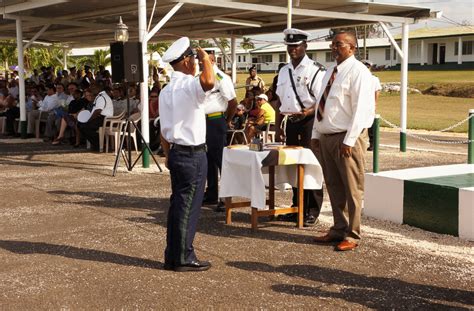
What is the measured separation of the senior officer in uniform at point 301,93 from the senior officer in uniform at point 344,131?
79 cm

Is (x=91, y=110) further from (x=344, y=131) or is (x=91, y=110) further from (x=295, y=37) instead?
(x=344, y=131)

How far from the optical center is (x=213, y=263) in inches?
225

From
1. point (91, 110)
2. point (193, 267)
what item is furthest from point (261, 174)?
point (91, 110)

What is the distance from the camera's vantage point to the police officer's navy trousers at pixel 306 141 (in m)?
7.20

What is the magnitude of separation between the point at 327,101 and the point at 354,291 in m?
1.92

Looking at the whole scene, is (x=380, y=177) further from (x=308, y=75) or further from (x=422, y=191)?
Answer: (x=308, y=75)

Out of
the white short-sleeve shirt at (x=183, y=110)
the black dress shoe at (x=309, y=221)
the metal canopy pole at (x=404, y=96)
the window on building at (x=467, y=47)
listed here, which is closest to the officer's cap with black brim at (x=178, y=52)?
the white short-sleeve shirt at (x=183, y=110)

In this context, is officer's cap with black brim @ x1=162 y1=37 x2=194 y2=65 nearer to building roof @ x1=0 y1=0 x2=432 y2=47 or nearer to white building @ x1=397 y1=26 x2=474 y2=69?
building roof @ x1=0 y1=0 x2=432 y2=47

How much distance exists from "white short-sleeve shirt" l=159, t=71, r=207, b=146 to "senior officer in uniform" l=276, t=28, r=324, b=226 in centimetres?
190

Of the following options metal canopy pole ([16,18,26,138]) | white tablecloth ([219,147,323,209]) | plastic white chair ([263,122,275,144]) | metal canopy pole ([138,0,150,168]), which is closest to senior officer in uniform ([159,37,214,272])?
white tablecloth ([219,147,323,209])

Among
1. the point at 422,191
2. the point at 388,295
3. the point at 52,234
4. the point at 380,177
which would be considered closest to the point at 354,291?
the point at 388,295

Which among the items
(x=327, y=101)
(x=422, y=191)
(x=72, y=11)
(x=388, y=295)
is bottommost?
(x=388, y=295)

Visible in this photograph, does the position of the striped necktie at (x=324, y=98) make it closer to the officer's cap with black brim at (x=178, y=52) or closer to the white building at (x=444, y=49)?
the officer's cap with black brim at (x=178, y=52)

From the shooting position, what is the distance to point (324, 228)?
7043 millimetres
